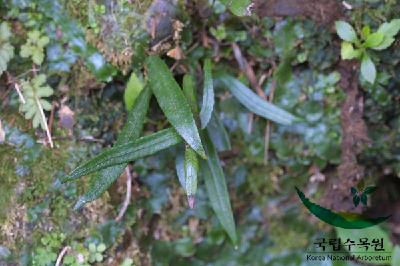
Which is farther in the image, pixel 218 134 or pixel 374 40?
pixel 218 134

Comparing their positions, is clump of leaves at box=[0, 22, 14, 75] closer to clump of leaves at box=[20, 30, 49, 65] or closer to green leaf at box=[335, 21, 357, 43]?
clump of leaves at box=[20, 30, 49, 65]

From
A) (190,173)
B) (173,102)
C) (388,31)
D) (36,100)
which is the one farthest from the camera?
(36,100)

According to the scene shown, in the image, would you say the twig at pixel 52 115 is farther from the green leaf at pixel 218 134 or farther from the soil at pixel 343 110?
the soil at pixel 343 110

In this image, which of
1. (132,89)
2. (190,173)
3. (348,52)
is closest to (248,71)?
(348,52)

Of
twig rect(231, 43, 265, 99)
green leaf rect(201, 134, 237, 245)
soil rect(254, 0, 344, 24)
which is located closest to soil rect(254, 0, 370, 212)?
soil rect(254, 0, 344, 24)

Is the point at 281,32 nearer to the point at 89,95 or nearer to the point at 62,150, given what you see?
the point at 89,95

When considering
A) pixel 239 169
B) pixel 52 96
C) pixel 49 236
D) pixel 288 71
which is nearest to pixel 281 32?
pixel 288 71

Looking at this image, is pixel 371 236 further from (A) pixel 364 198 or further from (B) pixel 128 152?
(B) pixel 128 152

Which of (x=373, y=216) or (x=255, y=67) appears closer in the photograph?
(x=255, y=67)

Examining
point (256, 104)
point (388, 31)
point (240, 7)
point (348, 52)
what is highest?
point (240, 7)
